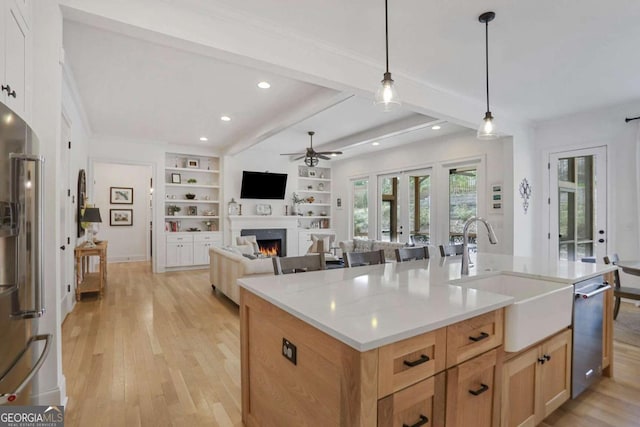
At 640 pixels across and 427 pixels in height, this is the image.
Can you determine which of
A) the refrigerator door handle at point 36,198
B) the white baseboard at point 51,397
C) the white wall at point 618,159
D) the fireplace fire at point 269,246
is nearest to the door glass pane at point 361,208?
the fireplace fire at point 269,246

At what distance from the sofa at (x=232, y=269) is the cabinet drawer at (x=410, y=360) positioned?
9.53 feet

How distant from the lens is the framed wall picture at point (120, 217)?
28.1 feet

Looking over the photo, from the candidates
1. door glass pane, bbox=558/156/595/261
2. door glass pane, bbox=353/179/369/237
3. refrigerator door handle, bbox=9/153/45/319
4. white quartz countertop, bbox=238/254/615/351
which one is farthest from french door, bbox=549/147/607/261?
refrigerator door handle, bbox=9/153/45/319

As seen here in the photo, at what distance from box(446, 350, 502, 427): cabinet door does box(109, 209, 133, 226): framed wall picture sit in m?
9.28

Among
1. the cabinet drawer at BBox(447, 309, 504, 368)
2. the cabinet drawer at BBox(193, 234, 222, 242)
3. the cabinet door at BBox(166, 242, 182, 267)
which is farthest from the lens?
the cabinet drawer at BBox(193, 234, 222, 242)

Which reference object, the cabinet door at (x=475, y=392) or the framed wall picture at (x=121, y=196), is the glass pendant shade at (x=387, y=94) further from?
the framed wall picture at (x=121, y=196)

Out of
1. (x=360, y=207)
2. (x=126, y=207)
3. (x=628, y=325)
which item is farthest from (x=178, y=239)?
(x=628, y=325)

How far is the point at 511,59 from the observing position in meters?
3.20

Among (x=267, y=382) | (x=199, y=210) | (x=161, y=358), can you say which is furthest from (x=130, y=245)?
(x=267, y=382)

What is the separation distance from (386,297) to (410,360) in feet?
1.34

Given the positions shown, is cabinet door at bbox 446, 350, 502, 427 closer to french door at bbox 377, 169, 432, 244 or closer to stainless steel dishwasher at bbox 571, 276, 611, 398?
stainless steel dishwasher at bbox 571, 276, 611, 398

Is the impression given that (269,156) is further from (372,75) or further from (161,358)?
(161,358)

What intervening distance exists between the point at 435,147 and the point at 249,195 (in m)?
4.34

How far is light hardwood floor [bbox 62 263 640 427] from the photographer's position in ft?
6.84
